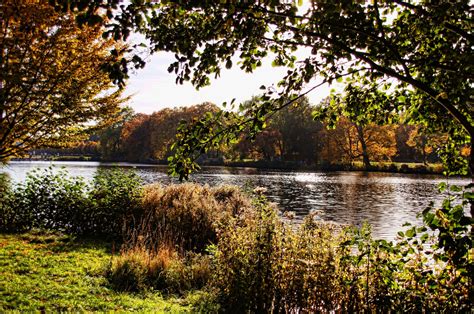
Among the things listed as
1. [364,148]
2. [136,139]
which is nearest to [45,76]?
[364,148]

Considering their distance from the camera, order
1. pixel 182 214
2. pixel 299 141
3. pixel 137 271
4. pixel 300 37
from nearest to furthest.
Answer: pixel 300 37 → pixel 137 271 → pixel 182 214 → pixel 299 141

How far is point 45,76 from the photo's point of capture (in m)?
9.23

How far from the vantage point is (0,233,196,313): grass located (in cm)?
601

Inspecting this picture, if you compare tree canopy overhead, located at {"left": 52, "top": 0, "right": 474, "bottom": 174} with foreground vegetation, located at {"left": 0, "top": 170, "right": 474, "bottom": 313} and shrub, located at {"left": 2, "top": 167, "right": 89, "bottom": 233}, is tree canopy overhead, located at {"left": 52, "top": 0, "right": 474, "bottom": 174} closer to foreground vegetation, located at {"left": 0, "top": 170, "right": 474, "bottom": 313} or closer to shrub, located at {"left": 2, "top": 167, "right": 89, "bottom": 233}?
foreground vegetation, located at {"left": 0, "top": 170, "right": 474, "bottom": 313}

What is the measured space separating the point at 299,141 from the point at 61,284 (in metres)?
69.7

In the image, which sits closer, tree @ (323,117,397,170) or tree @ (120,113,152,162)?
tree @ (323,117,397,170)

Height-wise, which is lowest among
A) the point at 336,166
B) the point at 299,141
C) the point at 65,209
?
the point at 65,209

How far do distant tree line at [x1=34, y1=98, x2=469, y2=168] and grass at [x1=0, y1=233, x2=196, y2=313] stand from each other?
1660 inches

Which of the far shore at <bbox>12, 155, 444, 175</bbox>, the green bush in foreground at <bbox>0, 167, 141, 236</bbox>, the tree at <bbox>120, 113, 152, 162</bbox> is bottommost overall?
the green bush in foreground at <bbox>0, 167, 141, 236</bbox>

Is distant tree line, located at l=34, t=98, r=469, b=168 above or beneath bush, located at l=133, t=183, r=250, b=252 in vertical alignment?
above

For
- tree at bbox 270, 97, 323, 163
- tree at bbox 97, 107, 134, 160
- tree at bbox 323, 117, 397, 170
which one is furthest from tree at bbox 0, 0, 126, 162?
tree at bbox 97, 107, 134, 160

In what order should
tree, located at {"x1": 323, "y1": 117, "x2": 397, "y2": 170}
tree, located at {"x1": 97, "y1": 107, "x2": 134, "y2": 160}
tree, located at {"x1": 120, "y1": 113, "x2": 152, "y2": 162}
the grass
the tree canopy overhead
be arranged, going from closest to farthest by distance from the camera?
the tree canopy overhead
the grass
tree, located at {"x1": 323, "y1": 117, "x2": 397, "y2": 170}
tree, located at {"x1": 120, "y1": 113, "x2": 152, "y2": 162}
tree, located at {"x1": 97, "y1": 107, "x2": 134, "y2": 160}

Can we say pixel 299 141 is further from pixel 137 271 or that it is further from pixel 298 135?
pixel 137 271

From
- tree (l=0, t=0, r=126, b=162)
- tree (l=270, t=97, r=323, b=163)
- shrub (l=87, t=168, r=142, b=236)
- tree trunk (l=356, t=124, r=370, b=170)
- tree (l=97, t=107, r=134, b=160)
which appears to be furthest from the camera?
tree (l=97, t=107, r=134, b=160)
